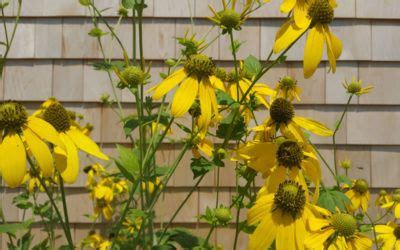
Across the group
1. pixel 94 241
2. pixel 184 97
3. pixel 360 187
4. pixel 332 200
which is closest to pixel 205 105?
pixel 184 97

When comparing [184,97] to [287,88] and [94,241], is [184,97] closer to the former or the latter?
[287,88]

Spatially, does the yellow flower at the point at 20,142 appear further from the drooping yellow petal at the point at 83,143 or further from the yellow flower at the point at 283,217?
the yellow flower at the point at 283,217

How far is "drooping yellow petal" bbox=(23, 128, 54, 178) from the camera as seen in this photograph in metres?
0.85

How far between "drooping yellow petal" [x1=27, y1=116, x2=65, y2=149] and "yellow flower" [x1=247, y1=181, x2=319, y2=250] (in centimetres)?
46

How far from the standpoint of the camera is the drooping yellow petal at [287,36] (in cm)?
107

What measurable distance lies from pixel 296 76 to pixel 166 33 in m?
0.81

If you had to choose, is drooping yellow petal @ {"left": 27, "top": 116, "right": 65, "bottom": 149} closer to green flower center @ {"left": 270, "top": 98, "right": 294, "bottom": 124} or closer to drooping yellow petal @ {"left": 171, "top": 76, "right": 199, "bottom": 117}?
drooping yellow petal @ {"left": 171, "top": 76, "right": 199, "bottom": 117}

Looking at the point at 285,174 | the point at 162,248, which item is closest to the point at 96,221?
the point at 162,248

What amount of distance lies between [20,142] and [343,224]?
79cm

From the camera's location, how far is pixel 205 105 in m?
1.11

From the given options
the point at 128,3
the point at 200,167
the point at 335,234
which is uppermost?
the point at 128,3

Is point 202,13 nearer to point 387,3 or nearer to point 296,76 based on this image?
point 296,76

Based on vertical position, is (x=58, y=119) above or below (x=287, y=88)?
below

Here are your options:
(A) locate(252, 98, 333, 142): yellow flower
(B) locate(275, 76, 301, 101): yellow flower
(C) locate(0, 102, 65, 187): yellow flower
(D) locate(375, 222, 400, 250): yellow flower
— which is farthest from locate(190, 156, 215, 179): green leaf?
(D) locate(375, 222, 400, 250): yellow flower
